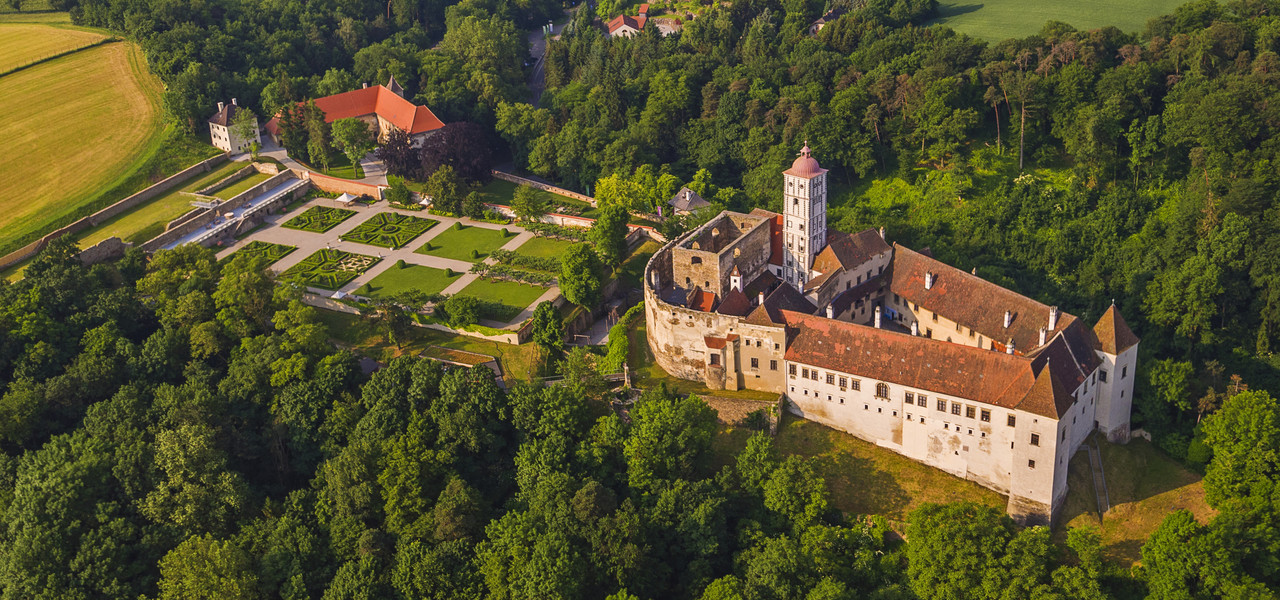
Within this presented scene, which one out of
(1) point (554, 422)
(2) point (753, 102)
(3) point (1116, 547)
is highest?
(2) point (753, 102)

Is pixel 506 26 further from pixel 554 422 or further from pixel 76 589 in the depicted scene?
pixel 76 589

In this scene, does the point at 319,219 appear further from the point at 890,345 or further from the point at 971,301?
the point at 971,301

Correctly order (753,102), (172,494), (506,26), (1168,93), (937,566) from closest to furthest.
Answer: (937,566), (172,494), (1168,93), (753,102), (506,26)

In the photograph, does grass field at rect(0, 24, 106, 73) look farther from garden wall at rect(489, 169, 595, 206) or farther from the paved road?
garden wall at rect(489, 169, 595, 206)

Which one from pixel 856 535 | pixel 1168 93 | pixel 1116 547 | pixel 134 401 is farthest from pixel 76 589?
pixel 1168 93

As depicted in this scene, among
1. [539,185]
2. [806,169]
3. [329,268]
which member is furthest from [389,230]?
[806,169]

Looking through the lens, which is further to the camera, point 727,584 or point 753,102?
point 753,102

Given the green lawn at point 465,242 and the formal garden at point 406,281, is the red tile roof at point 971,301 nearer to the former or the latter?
the green lawn at point 465,242

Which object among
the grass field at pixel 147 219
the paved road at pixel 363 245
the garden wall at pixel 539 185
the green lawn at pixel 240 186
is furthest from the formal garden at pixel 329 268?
the garden wall at pixel 539 185
